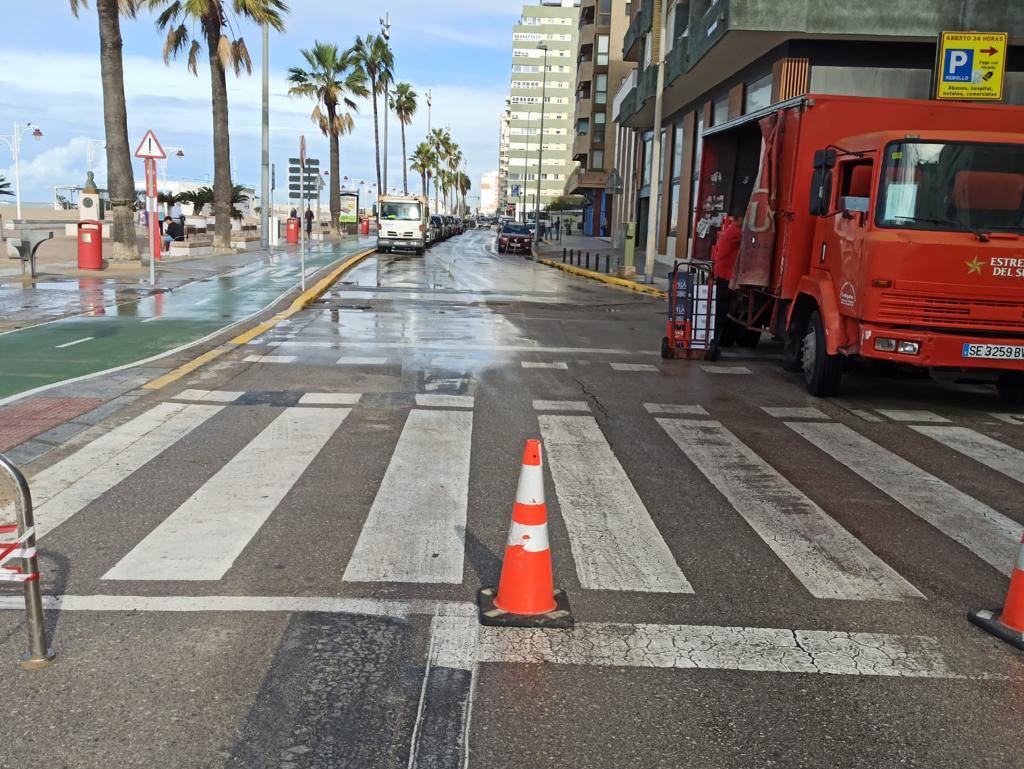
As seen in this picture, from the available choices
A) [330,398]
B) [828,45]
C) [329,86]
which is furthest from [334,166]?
[330,398]

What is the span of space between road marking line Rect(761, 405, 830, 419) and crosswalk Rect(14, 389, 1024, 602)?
0.16ft

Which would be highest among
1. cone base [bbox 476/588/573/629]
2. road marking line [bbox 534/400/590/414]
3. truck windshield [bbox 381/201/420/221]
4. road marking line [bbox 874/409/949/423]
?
truck windshield [bbox 381/201/420/221]

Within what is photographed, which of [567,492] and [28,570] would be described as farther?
[567,492]

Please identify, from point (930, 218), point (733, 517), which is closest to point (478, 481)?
point (733, 517)

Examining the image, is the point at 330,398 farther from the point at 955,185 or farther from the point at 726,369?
the point at 955,185

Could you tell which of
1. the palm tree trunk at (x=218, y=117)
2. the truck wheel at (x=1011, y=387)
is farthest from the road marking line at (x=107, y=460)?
the palm tree trunk at (x=218, y=117)

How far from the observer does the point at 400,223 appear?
1722 inches

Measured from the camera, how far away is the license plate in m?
9.09

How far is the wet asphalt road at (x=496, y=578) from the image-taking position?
3355 millimetres

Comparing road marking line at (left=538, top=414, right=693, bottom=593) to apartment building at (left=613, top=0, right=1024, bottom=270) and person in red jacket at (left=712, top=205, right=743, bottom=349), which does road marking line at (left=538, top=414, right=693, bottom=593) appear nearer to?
person in red jacket at (left=712, top=205, right=743, bottom=349)

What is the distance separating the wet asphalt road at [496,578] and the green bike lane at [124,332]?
5.60ft

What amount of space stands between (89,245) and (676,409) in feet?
62.3

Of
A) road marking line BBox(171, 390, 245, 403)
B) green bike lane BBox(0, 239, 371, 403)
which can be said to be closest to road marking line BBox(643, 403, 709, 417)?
road marking line BBox(171, 390, 245, 403)

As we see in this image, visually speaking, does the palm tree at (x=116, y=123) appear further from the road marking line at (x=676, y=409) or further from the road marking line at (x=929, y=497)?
the road marking line at (x=929, y=497)
